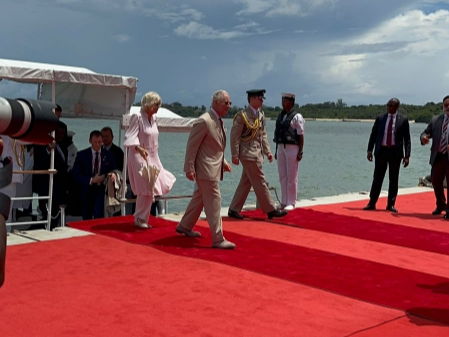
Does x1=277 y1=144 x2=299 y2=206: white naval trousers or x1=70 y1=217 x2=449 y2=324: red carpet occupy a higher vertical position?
x1=277 y1=144 x2=299 y2=206: white naval trousers

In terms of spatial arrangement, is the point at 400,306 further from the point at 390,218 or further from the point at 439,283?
the point at 390,218

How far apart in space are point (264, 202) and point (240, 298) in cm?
436

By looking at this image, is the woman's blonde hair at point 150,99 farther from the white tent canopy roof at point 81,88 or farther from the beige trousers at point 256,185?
the beige trousers at point 256,185

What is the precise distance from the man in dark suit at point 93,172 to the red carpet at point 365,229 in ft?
7.16

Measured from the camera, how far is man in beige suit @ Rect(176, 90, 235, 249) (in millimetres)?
7355

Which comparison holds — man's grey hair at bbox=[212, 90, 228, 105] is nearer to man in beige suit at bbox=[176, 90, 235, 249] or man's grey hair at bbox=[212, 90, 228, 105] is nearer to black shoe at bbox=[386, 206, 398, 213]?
man in beige suit at bbox=[176, 90, 235, 249]

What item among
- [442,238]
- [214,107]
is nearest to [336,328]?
[214,107]

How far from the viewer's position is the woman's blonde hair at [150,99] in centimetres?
825

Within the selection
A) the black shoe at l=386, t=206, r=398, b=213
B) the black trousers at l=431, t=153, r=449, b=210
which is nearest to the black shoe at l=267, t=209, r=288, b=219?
the black shoe at l=386, t=206, r=398, b=213

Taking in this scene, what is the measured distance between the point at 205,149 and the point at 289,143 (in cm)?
340

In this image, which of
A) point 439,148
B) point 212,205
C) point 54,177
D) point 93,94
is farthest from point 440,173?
point 54,177

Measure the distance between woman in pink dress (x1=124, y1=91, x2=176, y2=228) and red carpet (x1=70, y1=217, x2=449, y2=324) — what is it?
14.4 inches

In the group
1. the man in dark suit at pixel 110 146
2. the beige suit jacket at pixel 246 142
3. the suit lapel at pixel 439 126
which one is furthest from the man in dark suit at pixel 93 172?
the suit lapel at pixel 439 126

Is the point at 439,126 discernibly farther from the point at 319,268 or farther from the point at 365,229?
the point at 319,268
